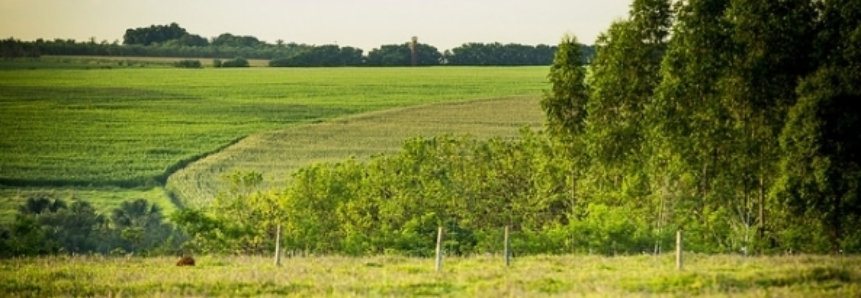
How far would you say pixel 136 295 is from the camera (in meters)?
30.8

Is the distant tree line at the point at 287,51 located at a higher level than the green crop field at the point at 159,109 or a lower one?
higher

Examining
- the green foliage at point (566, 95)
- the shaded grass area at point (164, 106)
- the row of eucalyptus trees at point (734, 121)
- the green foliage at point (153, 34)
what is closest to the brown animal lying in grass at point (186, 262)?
the row of eucalyptus trees at point (734, 121)

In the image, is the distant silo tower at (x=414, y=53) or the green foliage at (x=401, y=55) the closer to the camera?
the distant silo tower at (x=414, y=53)

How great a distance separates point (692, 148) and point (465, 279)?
23.1 m

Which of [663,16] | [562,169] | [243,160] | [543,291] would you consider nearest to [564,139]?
[562,169]

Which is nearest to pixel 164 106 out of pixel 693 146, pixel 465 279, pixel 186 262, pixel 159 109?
pixel 159 109

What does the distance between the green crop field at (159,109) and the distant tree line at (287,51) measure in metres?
1.58

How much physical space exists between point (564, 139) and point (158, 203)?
113 feet

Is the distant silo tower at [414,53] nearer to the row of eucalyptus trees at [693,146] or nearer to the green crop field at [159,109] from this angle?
the green crop field at [159,109]

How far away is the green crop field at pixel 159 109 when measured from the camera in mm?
92312

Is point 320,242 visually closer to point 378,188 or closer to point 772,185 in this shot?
point 378,188

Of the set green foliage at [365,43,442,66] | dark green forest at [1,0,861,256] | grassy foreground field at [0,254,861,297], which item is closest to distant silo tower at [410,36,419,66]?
green foliage at [365,43,442,66]

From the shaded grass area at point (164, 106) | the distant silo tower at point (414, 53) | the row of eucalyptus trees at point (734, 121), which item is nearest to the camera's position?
the row of eucalyptus trees at point (734, 121)

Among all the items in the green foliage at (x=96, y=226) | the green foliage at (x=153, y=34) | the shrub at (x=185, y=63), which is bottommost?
the green foliage at (x=96, y=226)
